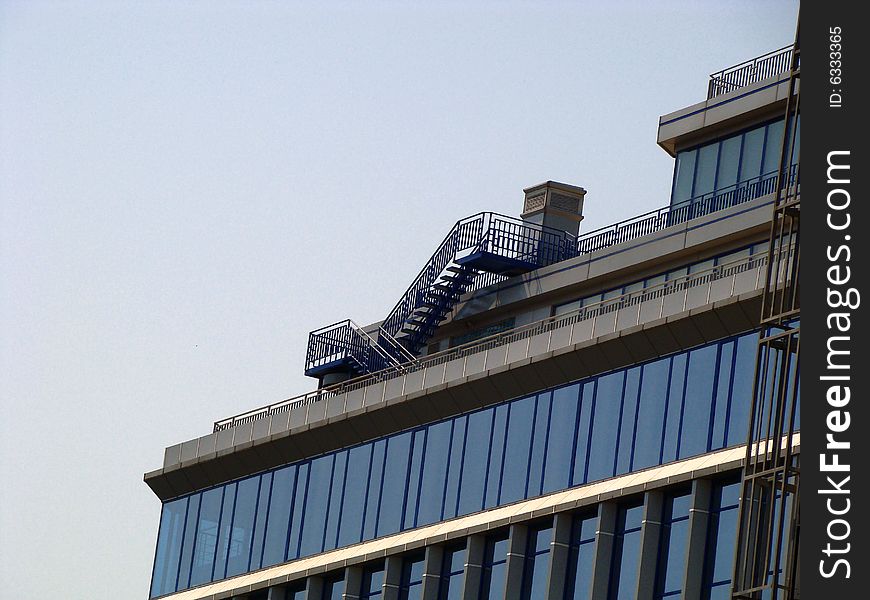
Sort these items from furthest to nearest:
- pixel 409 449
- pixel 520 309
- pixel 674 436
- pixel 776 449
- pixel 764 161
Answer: pixel 520 309 < pixel 764 161 < pixel 409 449 < pixel 674 436 < pixel 776 449

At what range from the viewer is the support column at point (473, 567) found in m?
52.2

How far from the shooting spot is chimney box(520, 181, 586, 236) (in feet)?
225

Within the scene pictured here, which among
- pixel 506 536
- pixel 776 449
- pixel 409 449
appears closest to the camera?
pixel 776 449

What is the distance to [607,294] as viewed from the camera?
61781 millimetres

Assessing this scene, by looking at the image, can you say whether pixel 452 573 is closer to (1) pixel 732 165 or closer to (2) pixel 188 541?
(2) pixel 188 541

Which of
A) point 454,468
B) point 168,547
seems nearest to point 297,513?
point 168,547

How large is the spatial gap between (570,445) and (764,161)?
13.3m

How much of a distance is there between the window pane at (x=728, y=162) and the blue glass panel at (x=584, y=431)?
12.4m

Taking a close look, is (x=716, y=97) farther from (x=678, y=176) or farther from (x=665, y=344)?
(x=665, y=344)

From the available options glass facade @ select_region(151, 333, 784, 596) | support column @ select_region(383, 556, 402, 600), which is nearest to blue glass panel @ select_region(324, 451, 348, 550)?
glass facade @ select_region(151, 333, 784, 596)

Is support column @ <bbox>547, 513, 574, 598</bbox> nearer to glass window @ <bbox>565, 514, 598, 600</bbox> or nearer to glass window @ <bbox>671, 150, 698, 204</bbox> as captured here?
glass window @ <bbox>565, 514, 598, 600</bbox>

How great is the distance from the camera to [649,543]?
47531 mm

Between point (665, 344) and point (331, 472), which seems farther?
point (331, 472)

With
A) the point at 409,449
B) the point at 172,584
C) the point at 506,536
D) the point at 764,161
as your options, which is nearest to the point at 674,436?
the point at 506,536
